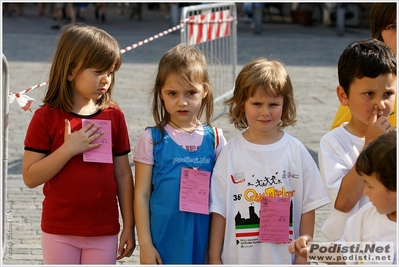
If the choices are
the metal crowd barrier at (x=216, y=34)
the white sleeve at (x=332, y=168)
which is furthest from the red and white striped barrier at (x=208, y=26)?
the white sleeve at (x=332, y=168)

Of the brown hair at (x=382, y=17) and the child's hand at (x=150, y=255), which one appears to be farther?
the brown hair at (x=382, y=17)

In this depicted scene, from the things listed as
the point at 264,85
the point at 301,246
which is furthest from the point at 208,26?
the point at 301,246

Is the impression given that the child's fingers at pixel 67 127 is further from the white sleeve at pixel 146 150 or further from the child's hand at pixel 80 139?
the white sleeve at pixel 146 150

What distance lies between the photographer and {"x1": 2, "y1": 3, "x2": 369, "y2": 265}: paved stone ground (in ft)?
18.7

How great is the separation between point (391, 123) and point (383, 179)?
701 mm

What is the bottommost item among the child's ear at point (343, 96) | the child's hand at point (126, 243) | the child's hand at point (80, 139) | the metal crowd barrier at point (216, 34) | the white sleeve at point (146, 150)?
the metal crowd barrier at point (216, 34)

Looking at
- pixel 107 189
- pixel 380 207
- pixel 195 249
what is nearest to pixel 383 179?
pixel 380 207

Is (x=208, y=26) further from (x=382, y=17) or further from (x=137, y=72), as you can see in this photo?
(x=382, y=17)

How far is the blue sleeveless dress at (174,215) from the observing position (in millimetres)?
3314

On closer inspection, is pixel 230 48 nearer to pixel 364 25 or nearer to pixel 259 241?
pixel 259 241

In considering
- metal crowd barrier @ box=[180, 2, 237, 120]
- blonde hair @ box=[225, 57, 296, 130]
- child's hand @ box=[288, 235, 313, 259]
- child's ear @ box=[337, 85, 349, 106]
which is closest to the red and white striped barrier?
metal crowd barrier @ box=[180, 2, 237, 120]

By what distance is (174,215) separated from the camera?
3.31 m

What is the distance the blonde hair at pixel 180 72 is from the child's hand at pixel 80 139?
316 mm

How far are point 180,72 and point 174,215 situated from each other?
650 mm
